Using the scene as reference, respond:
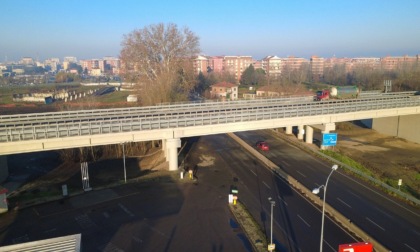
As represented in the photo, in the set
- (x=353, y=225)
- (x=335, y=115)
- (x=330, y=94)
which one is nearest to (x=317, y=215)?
(x=353, y=225)

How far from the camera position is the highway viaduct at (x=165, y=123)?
24.3 m

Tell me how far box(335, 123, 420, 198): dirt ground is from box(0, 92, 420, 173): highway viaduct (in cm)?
409

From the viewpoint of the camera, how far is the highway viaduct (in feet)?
79.7

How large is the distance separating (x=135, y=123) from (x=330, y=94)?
111ft

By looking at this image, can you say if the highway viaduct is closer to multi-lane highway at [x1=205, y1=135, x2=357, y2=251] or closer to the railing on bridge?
the railing on bridge

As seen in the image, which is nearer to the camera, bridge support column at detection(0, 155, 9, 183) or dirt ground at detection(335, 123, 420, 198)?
bridge support column at detection(0, 155, 9, 183)

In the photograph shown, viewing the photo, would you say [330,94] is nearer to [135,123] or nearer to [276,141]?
[276,141]

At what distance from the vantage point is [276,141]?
42375mm

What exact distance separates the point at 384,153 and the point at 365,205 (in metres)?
19.7

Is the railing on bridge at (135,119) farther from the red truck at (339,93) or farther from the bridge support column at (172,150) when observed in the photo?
the red truck at (339,93)

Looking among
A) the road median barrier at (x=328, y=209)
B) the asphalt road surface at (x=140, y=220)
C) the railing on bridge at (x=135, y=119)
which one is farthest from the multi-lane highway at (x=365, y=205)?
the asphalt road surface at (x=140, y=220)

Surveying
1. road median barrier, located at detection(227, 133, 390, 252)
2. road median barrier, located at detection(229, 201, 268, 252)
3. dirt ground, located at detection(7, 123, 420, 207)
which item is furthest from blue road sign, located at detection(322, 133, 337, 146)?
road median barrier, located at detection(229, 201, 268, 252)

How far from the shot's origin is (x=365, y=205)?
74.6 feet

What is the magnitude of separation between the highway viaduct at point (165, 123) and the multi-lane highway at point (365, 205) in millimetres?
5554
